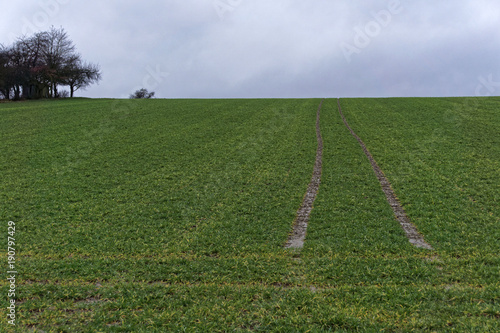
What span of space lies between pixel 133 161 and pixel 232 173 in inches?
278

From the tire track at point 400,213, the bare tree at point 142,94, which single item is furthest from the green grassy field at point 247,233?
the bare tree at point 142,94

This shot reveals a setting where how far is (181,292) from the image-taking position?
7781mm

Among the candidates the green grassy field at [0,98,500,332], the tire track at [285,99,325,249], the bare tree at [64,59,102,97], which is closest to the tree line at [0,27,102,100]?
the bare tree at [64,59,102,97]

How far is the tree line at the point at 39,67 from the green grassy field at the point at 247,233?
4472 cm

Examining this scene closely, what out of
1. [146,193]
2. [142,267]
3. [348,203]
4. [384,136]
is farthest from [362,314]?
[384,136]

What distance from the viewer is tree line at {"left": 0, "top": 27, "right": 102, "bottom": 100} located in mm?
62156

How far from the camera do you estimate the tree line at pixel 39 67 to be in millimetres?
62156

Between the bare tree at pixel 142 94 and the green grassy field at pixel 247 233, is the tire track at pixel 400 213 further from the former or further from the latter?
the bare tree at pixel 142 94

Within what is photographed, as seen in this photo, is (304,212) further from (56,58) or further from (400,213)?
(56,58)

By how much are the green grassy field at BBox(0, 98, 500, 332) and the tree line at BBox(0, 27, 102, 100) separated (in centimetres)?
4472

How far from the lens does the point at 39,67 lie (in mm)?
62531

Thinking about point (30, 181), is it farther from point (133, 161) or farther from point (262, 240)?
point (262, 240)

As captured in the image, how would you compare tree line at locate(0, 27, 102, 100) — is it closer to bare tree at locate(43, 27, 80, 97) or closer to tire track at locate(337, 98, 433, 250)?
bare tree at locate(43, 27, 80, 97)

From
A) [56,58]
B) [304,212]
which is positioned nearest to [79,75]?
[56,58]
